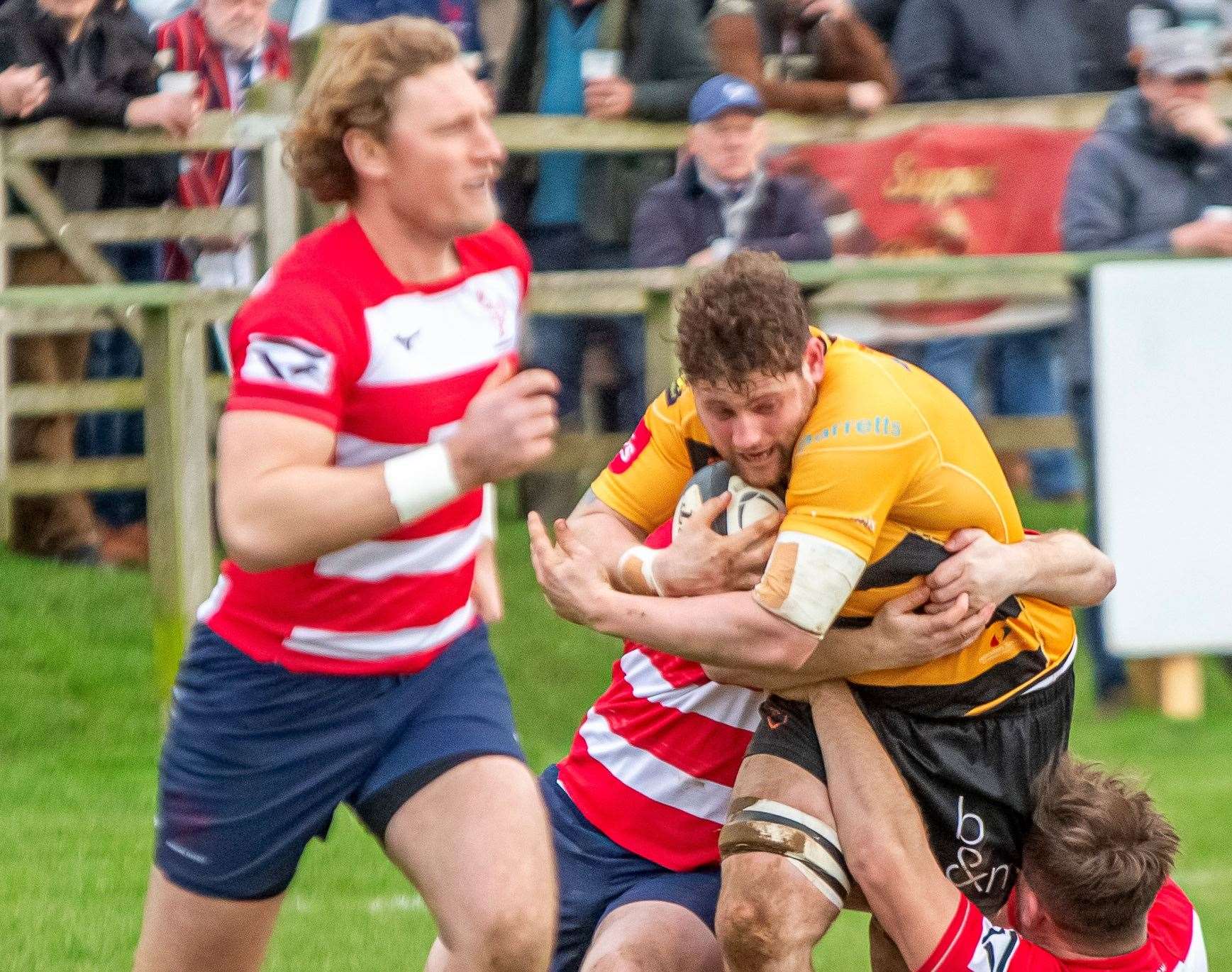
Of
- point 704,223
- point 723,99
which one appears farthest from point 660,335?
point 723,99

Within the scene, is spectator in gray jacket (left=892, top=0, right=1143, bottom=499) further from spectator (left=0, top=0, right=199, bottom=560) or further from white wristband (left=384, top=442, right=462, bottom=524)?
white wristband (left=384, top=442, right=462, bottom=524)

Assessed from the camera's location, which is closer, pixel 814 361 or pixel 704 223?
pixel 814 361

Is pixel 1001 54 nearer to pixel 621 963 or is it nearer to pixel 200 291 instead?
pixel 200 291

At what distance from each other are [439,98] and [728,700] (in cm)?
141

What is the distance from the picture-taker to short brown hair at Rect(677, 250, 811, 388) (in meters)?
3.69

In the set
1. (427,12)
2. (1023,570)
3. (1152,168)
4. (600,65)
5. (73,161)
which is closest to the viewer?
(1023,570)

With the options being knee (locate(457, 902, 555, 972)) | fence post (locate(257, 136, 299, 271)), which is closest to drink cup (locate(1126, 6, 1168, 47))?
fence post (locate(257, 136, 299, 271))

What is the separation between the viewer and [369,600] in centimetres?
375

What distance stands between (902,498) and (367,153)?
3.96ft

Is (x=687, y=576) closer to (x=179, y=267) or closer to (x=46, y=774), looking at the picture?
(x=46, y=774)

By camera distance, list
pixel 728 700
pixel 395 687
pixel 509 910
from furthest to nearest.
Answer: pixel 728 700 → pixel 395 687 → pixel 509 910

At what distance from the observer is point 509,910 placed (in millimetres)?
3521

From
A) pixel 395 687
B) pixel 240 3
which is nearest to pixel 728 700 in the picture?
pixel 395 687

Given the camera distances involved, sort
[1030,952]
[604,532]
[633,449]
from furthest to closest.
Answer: [633,449]
[604,532]
[1030,952]
